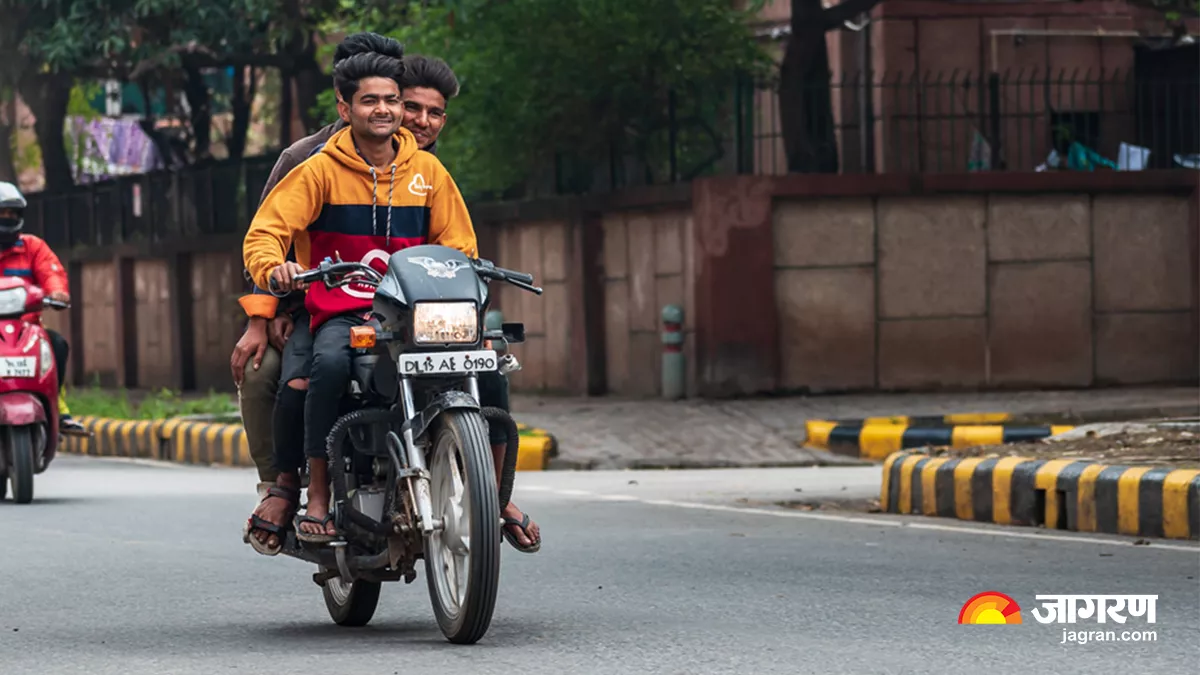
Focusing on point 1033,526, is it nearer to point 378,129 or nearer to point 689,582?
point 689,582

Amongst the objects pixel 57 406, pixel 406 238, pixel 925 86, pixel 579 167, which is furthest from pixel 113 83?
pixel 406 238

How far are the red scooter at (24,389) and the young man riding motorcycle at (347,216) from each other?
19.9ft

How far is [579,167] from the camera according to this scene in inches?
901

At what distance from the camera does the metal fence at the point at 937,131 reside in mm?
20672

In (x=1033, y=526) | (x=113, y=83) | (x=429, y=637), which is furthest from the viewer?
(x=113, y=83)

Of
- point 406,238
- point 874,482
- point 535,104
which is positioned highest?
point 535,104

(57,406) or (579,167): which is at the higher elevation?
(579,167)

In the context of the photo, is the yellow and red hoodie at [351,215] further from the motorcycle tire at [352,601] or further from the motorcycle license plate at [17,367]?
the motorcycle license plate at [17,367]

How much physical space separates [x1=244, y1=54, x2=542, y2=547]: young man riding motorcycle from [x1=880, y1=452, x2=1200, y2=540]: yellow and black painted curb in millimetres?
4456

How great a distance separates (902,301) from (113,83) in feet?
71.4

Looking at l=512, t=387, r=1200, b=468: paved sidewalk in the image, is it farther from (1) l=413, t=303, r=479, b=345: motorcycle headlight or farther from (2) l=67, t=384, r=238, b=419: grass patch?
(1) l=413, t=303, r=479, b=345: motorcycle headlight

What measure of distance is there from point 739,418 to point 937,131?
4146 mm

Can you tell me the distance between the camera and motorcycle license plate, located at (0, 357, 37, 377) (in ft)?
42.2

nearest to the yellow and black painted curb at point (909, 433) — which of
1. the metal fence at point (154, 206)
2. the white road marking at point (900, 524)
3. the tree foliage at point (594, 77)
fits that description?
the white road marking at point (900, 524)
